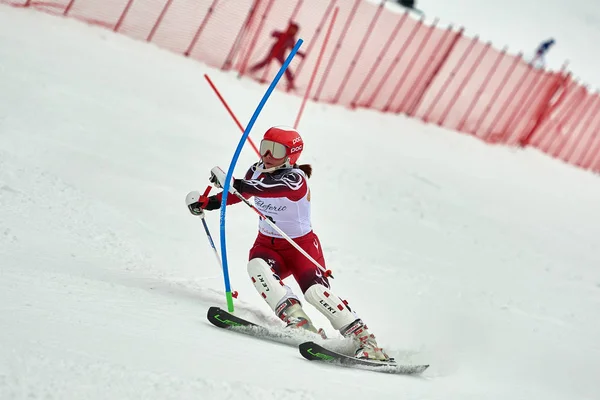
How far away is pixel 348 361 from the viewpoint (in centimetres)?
454

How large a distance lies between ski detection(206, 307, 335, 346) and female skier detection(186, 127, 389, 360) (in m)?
0.11

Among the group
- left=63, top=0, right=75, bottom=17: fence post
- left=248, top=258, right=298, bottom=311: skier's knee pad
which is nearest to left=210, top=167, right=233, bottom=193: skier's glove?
left=248, top=258, right=298, bottom=311: skier's knee pad

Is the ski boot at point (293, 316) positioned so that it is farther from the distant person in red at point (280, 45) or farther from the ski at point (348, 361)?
the distant person in red at point (280, 45)

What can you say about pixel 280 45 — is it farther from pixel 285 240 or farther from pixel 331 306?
pixel 331 306

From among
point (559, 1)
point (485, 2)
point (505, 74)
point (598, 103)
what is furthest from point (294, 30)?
point (559, 1)

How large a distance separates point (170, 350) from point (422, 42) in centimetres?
1331

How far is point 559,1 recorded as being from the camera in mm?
35688

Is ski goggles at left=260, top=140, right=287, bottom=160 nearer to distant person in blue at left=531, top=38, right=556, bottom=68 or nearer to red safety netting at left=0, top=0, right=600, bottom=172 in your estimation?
red safety netting at left=0, top=0, right=600, bottom=172

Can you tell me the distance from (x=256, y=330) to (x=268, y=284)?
50 centimetres

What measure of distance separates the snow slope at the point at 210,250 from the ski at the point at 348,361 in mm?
139

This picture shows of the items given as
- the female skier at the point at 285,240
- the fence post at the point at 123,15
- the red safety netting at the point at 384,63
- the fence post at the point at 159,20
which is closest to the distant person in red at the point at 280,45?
the red safety netting at the point at 384,63

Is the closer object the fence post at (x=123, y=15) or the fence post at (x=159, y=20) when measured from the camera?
the fence post at (x=123, y=15)

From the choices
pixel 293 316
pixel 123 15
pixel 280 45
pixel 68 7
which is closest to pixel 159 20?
pixel 123 15

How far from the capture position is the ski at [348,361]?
4242 mm
